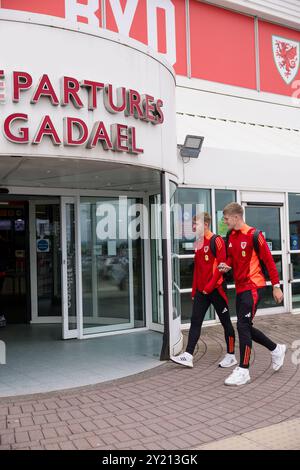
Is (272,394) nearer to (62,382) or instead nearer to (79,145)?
(62,382)

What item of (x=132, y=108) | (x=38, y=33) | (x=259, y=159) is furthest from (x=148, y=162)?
(x=259, y=159)

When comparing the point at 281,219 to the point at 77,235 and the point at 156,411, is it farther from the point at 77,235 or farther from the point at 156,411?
the point at 156,411

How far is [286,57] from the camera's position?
12.9 m

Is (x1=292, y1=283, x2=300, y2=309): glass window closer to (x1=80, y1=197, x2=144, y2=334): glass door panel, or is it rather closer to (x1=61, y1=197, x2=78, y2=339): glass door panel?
(x1=80, y1=197, x2=144, y2=334): glass door panel

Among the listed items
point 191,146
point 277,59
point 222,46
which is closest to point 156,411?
point 191,146

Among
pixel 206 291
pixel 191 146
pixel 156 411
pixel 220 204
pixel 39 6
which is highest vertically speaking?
pixel 39 6

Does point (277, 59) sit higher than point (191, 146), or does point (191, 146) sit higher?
point (277, 59)

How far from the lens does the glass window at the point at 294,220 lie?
1082 cm

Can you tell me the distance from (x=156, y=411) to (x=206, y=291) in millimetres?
1787

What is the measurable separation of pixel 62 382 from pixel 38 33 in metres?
3.82

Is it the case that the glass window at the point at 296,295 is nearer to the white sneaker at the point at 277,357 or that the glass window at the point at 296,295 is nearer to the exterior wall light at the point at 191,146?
the exterior wall light at the point at 191,146

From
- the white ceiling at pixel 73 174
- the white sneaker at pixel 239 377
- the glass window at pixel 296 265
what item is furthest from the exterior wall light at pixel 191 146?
the white sneaker at pixel 239 377

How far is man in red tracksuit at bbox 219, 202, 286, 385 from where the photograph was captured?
5.50 m

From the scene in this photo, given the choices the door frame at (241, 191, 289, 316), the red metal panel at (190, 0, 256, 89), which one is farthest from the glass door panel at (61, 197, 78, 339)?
the red metal panel at (190, 0, 256, 89)
